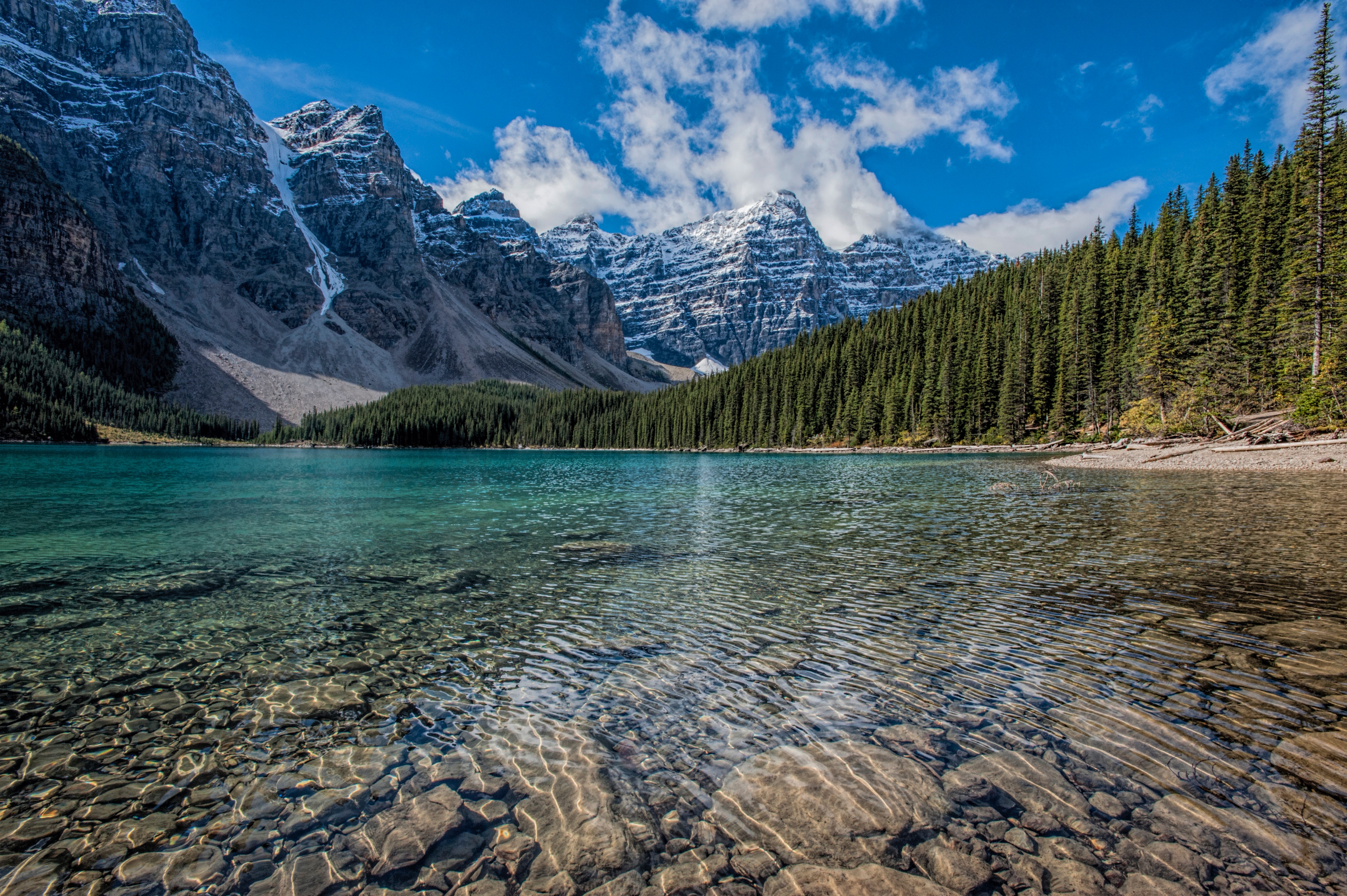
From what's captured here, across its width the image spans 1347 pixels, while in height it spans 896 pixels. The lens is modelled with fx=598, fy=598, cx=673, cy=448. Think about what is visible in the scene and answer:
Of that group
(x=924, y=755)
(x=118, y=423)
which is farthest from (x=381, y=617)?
(x=118, y=423)

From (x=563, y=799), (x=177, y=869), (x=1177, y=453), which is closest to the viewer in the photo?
(x=177, y=869)

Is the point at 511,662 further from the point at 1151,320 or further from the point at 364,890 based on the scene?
the point at 1151,320

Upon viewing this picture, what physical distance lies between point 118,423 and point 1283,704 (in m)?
220

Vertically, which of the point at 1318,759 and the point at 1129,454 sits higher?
the point at 1129,454

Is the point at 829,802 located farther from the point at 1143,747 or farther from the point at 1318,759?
the point at 1318,759

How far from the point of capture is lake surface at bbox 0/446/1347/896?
4672mm

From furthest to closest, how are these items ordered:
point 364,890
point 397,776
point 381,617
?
1. point 381,617
2. point 397,776
3. point 364,890

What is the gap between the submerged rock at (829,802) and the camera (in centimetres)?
485

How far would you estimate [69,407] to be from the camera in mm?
147250

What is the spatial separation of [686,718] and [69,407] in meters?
205

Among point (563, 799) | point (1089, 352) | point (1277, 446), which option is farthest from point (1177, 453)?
point (563, 799)

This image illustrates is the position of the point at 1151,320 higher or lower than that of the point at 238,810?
higher

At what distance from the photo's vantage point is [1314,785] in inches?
213

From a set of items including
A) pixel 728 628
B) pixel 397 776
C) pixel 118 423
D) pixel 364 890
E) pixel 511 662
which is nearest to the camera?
pixel 364 890
